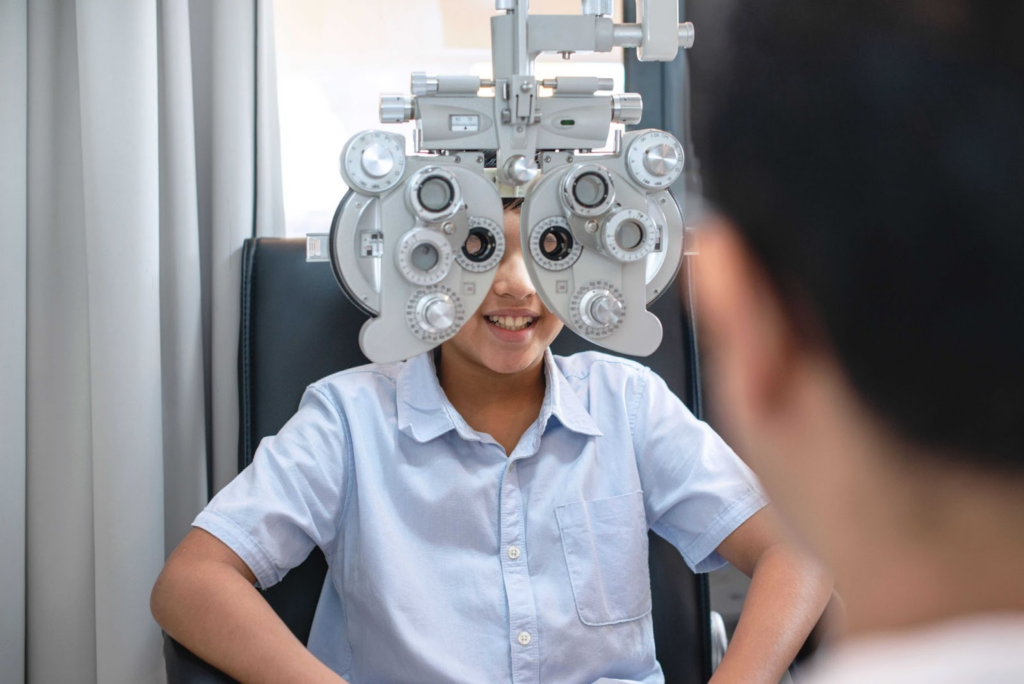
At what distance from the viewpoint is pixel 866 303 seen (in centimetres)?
31

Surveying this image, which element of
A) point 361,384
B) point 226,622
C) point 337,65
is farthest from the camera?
point 337,65

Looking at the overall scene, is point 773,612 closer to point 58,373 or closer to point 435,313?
point 435,313

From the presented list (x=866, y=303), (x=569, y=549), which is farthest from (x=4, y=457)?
(x=866, y=303)

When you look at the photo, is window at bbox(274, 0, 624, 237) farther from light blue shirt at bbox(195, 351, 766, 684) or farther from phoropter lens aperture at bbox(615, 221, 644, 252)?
phoropter lens aperture at bbox(615, 221, 644, 252)

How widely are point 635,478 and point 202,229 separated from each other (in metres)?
0.77

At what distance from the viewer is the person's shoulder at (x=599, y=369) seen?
46.8 inches

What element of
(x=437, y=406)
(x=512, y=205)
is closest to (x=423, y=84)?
(x=512, y=205)

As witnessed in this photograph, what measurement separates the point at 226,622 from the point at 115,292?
21.6 inches

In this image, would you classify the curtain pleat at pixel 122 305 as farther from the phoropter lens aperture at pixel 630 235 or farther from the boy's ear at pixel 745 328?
the boy's ear at pixel 745 328

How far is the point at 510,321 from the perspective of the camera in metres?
1.05

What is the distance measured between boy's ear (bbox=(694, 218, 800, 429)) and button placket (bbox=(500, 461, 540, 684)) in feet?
2.32

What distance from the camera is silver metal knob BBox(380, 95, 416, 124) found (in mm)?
667

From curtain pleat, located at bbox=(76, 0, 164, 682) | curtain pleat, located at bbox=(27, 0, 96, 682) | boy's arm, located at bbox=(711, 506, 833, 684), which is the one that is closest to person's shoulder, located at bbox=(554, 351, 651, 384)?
boy's arm, located at bbox=(711, 506, 833, 684)

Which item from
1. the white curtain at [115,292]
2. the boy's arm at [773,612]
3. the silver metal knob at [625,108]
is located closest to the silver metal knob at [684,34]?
the silver metal knob at [625,108]
